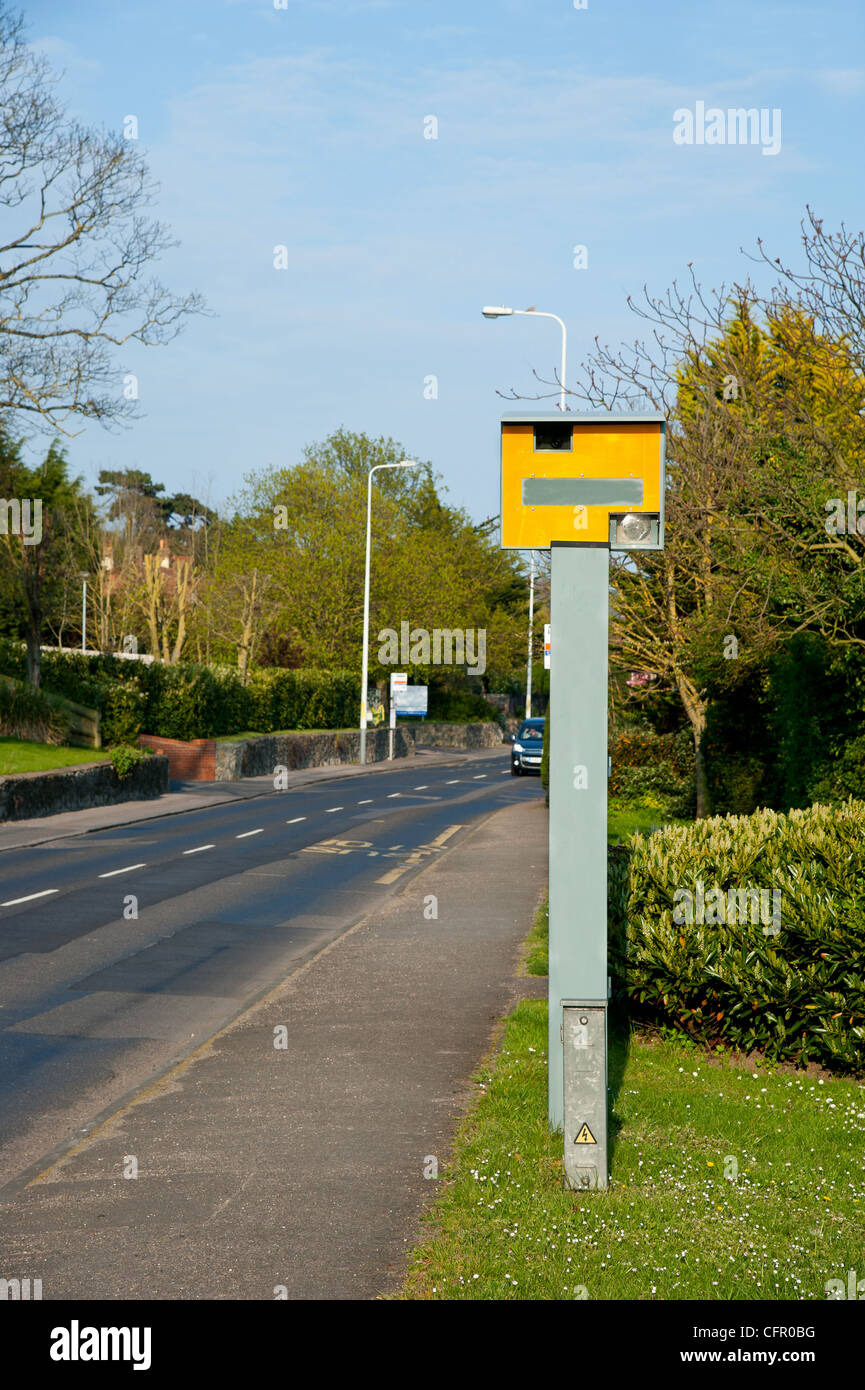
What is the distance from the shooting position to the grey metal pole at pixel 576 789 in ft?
22.3

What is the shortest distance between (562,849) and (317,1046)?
11.0ft

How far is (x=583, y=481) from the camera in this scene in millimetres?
6973

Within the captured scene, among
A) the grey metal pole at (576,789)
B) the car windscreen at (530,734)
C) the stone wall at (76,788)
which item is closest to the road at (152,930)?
the stone wall at (76,788)

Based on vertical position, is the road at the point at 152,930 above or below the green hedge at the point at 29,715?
below

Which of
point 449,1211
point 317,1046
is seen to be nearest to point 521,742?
point 317,1046

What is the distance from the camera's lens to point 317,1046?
30.8 feet

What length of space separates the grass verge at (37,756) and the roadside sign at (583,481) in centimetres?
2310

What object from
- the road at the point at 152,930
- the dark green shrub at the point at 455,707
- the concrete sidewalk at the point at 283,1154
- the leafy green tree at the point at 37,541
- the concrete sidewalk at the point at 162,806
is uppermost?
the leafy green tree at the point at 37,541

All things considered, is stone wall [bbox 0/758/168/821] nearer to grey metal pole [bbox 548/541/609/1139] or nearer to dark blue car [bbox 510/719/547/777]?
dark blue car [bbox 510/719/547/777]

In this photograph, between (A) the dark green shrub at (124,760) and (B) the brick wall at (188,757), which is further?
(B) the brick wall at (188,757)

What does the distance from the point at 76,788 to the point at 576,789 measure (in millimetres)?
25216

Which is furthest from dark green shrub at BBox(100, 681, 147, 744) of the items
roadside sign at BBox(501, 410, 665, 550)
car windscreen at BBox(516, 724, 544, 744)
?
roadside sign at BBox(501, 410, 665, 550)

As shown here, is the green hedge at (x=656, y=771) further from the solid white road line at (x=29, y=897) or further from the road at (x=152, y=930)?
the solid white road line at (x=29, y=897)
